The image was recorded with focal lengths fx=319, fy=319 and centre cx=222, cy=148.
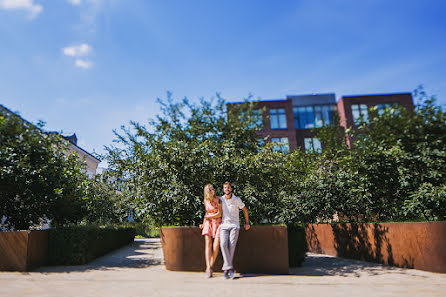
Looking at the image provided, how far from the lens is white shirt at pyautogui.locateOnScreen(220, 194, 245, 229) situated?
254 inches

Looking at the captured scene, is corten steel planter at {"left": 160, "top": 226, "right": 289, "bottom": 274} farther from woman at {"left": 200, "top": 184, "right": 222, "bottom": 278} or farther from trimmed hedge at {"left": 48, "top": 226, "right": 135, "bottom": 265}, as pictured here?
trimmed hedge at {"left": 48, "top": 226, "right": 135, "bottom": 265}

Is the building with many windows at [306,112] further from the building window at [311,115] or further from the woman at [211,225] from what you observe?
the woman at [211,225]

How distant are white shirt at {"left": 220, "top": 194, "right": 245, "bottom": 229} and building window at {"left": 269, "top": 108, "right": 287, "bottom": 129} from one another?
32.4 metres

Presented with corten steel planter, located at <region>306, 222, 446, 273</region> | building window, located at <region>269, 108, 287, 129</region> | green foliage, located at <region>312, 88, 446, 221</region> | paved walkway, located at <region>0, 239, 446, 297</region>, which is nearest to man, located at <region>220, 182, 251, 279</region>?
paved walkway, located at <region>0, 239, 446, 297</region>

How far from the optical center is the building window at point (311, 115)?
41.0 meters

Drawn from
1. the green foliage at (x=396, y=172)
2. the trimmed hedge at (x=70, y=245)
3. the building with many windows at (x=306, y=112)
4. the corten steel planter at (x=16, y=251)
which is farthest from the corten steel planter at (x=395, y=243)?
the building with many windows at (x=306, y=112)

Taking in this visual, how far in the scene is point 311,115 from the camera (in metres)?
41.7

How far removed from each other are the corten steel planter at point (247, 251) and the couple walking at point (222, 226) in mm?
366

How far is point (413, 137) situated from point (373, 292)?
279 inches

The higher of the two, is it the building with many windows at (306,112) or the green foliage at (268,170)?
the building with many windows at (306,112)

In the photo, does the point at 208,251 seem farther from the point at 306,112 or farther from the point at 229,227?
the point at 306,112

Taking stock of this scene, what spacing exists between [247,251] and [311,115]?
37.0 metres

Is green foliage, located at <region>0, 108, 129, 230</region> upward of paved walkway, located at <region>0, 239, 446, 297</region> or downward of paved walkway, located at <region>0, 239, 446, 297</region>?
upward

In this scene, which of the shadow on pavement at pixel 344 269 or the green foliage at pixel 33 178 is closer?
the shadow on pavement at pixel 344 269
